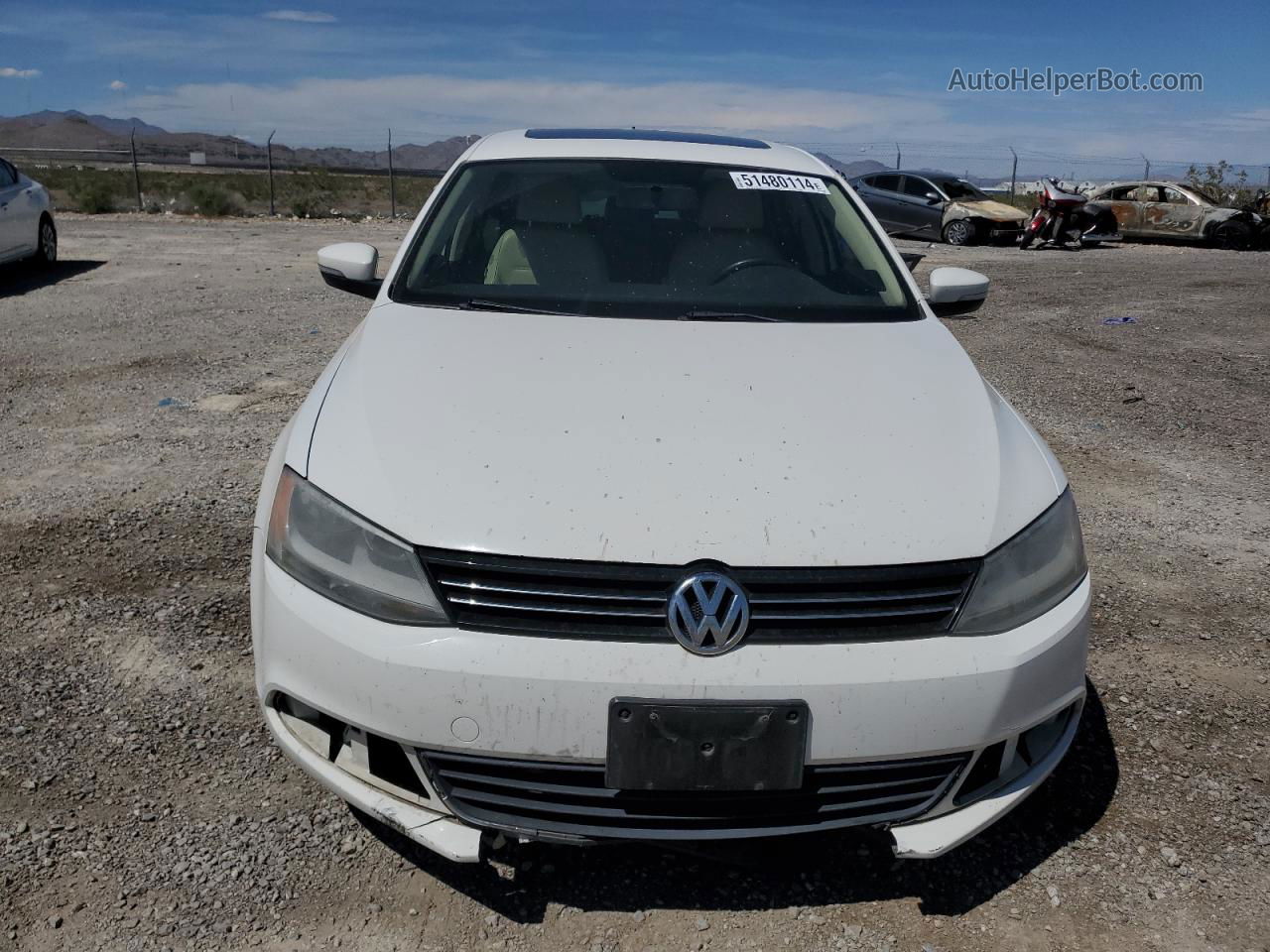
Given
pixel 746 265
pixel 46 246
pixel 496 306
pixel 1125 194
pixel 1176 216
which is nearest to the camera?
pixel 496 306

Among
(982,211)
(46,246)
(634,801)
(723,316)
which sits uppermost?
(982,211)

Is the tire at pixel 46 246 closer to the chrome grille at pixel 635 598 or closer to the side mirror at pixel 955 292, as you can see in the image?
the side mirror at pixel 955 292

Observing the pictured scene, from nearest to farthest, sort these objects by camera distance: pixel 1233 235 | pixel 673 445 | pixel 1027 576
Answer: pixel 1027 576 → pixel 673 445 → pixel 1233 235

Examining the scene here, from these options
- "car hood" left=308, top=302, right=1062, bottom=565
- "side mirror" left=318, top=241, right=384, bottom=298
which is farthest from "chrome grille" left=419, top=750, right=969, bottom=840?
"side mirror" left=318, top=241, right=384, bottom=298

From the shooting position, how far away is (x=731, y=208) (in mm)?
3625

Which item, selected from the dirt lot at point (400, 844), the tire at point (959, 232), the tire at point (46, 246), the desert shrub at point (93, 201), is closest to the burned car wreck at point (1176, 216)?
the tire at point (959, 232)

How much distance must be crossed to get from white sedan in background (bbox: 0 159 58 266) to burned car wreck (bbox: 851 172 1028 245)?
1378cm

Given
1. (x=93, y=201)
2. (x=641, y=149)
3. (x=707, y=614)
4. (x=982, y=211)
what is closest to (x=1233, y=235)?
(x=982, y=211)

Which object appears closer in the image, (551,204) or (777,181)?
(551,204)

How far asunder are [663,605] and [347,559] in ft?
2.12

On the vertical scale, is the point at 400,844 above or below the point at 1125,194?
below

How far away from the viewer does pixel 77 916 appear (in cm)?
224

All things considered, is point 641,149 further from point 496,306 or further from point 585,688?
point 585,688

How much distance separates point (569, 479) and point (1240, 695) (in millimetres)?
2422
